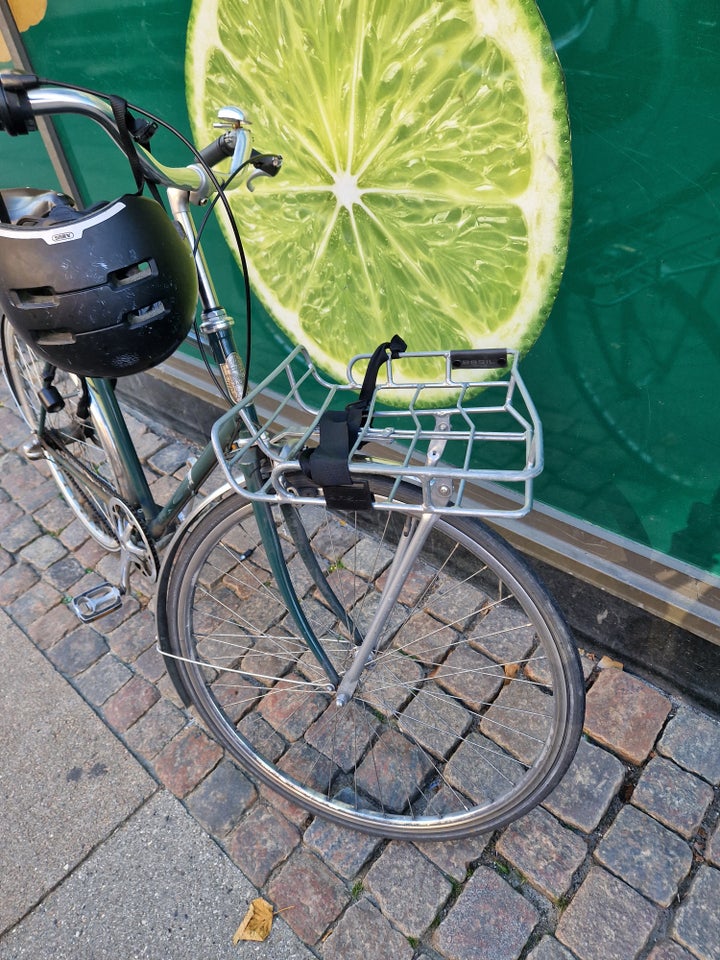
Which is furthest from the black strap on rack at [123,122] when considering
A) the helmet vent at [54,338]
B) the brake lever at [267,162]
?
the helmet vent at [54,338]

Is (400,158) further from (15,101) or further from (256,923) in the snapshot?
(256,923)

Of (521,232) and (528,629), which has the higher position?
(521,232)

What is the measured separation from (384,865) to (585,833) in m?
0.66

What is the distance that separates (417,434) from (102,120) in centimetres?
95

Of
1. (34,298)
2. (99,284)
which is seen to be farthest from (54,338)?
(99,284)

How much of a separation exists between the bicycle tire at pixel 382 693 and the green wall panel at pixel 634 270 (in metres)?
0.61

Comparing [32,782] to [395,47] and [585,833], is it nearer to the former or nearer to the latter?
[585,833]

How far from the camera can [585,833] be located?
7.48 feet

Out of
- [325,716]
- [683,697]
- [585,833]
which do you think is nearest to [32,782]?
[325,716]

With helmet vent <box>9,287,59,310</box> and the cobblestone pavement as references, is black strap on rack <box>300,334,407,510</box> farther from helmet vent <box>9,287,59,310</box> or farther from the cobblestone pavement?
the cobblestone pavement

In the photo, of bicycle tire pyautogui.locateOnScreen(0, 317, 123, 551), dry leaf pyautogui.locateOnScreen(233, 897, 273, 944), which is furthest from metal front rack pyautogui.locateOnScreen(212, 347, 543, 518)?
dry leaf pyautogui.locateOnScreen(233, 897, 273, 944)

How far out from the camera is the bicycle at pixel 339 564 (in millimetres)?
1620

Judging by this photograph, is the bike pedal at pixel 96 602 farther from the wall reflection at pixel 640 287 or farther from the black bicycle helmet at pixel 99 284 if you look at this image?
the wall reflection at pixel 640 287

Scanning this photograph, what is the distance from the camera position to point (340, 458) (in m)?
1.56
